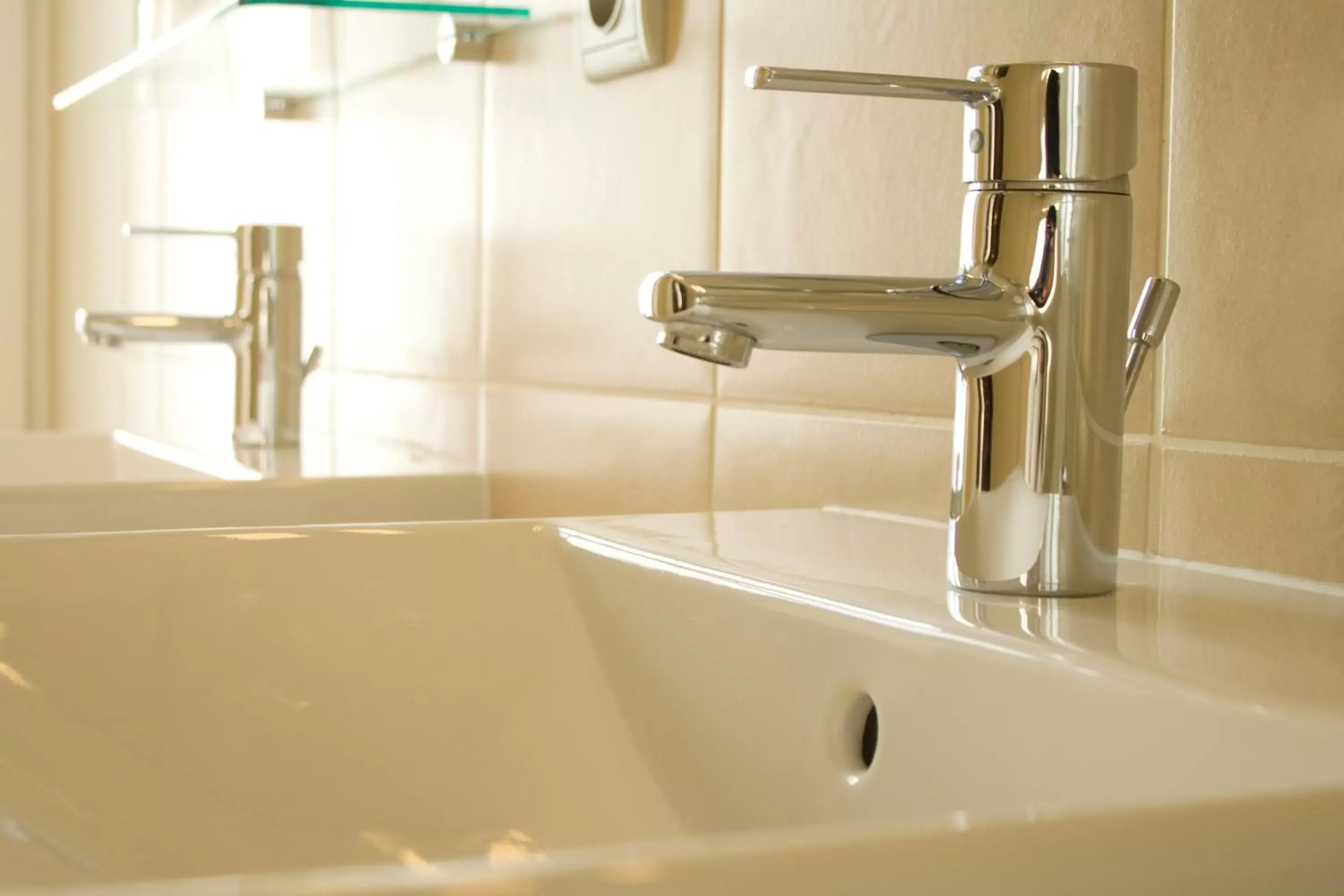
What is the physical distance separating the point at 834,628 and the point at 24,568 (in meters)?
0.28

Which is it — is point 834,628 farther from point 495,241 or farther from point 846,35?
point 495,241

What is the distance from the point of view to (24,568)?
0.55 meters

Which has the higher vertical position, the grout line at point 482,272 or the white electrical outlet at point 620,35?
the white electrical outlet at point 620,35

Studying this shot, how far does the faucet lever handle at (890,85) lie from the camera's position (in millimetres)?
468

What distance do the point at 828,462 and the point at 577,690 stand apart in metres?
0.18

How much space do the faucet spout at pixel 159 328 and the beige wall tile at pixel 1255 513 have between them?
0.76 m

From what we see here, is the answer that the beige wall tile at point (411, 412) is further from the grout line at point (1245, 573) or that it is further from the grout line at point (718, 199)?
the grout line at point (1245, 573)

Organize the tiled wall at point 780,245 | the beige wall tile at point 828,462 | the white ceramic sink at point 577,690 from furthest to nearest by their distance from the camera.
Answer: the beige wall tile at point 828,462, the tiled wall at point 780,245, the white ceramic sink at point 577,690

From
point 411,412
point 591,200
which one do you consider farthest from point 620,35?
point 411,412

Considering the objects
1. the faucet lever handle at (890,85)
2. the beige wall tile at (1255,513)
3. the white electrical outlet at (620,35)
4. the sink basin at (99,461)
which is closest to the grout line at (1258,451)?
the beige wall tile at (1255,513)

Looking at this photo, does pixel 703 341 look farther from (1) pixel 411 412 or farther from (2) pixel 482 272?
(1) pixel 411 412

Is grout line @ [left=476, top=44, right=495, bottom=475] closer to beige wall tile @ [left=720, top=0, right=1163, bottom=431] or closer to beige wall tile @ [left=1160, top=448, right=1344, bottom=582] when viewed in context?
beige wall tile @ [left=720, top=0, right=1163, bottom=431]

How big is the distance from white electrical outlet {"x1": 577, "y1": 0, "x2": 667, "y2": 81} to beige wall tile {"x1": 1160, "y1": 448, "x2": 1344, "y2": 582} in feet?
1.27

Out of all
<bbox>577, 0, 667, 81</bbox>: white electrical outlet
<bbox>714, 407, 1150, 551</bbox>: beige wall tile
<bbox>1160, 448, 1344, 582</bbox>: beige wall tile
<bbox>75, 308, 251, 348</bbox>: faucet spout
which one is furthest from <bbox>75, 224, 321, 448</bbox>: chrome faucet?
<bbox>1160, 448, 1344, 582</bbox>: beige wall tile
